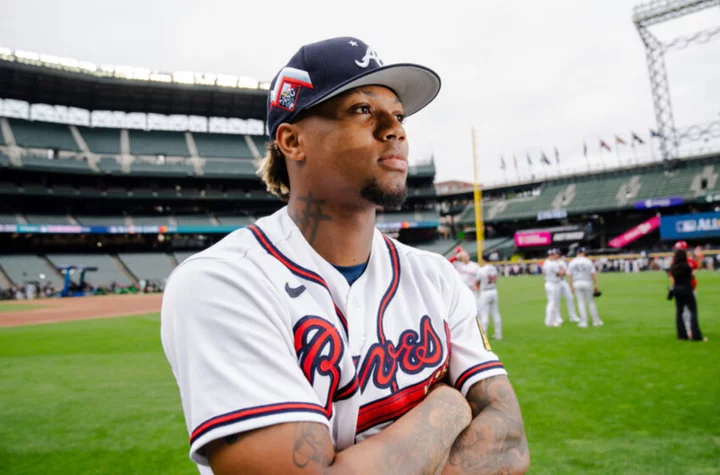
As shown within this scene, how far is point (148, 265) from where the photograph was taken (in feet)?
158

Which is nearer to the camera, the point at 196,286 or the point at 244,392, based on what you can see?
the point at 244,392

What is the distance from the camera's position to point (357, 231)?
203cm

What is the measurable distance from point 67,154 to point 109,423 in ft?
Result: 168

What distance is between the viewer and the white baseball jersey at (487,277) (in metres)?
12.3

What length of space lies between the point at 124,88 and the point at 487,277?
148 feet

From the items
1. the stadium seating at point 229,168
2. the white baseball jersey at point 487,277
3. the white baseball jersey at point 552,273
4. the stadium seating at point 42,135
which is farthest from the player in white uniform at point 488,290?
the stadium seating at point 42,135

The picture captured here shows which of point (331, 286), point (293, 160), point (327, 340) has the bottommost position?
point (327, 340)

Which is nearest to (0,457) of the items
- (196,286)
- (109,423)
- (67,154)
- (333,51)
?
(109,423)

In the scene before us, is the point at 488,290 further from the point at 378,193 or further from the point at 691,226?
the point at 691,226

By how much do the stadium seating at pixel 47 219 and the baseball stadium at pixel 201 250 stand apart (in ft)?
1.35

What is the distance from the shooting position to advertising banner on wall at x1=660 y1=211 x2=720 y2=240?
43.5 meters

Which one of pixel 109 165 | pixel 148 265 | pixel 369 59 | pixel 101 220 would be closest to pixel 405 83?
pixel 369 59

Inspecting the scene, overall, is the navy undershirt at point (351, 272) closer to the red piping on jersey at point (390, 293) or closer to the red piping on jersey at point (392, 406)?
the red piping on jersey at point (390, 293)

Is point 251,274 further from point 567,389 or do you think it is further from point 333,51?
point 567,389
